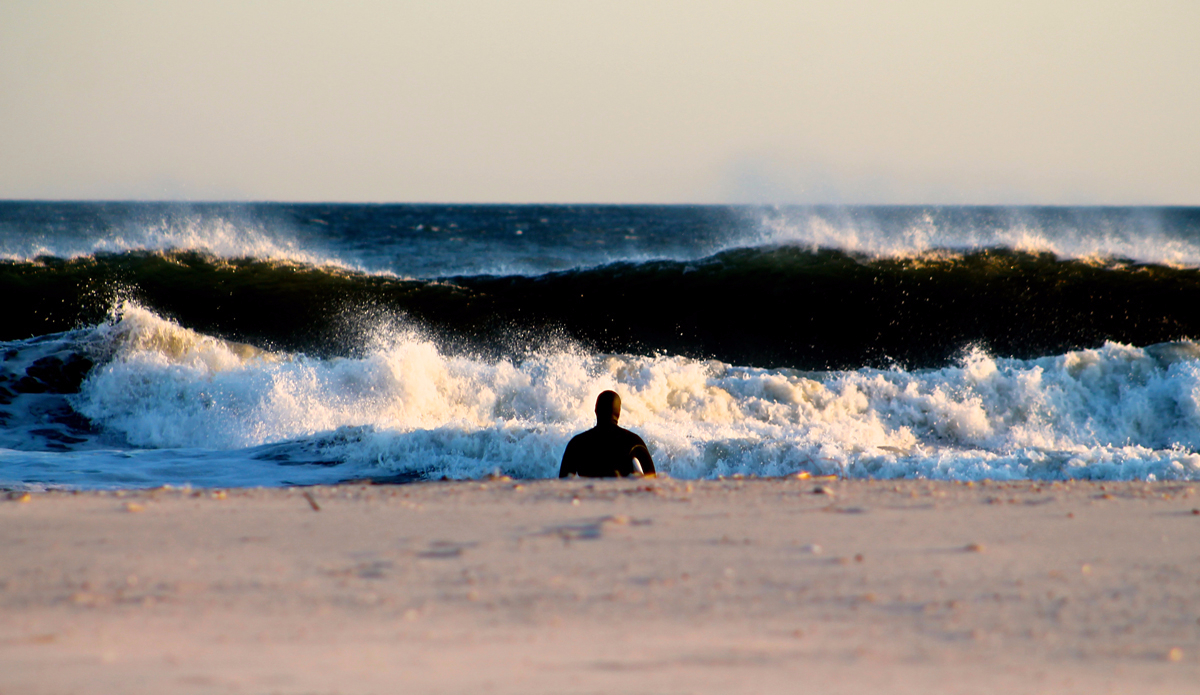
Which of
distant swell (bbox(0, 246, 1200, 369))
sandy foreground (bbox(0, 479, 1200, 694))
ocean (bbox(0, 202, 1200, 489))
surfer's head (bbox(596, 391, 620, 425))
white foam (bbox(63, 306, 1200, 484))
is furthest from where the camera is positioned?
distant swell (bbox(0, 246, 1200, 369))

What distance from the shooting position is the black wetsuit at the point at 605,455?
530 cm

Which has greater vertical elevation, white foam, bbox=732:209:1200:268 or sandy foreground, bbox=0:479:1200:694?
white foam, bbox=732:209:1200:268

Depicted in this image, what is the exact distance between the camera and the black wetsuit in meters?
5.30

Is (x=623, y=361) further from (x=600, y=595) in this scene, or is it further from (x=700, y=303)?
(x=600, y=595)

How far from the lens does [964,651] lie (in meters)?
2.41

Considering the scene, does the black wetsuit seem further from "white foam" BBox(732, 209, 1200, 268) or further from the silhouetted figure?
"white foam" BBox(732, 209, 1200, 268)

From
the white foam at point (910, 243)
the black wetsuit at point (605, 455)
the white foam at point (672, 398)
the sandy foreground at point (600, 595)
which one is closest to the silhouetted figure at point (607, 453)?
the black wetsuit at point (605, 455)

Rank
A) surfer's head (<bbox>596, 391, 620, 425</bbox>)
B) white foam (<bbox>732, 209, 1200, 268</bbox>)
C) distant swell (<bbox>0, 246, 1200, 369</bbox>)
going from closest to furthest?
1. surfer's head (<bbox>596, 391, 620, 425</bbox>)
2. distant swell (<bbox>0, 246, 1200, 369</bbox>)
3. white foam (<bbox>732, 209, 1200, 268</bbox>)

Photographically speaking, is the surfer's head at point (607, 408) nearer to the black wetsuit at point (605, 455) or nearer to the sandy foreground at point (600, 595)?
the black wetsuit at point (605, 455)

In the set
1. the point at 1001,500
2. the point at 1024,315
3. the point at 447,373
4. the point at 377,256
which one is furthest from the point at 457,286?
the point at 377,256

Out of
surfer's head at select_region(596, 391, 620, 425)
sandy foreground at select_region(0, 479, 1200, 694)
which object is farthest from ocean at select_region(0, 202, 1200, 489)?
sandy foreground at select_region(0, 479, 1200, 694)


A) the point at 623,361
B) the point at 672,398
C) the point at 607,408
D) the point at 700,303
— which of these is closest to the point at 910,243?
the point at 700,303

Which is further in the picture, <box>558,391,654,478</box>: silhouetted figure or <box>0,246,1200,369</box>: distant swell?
<box>0,246,1200,369</box>: distant swell

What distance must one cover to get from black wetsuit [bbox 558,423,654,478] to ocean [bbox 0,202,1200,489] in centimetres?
200
